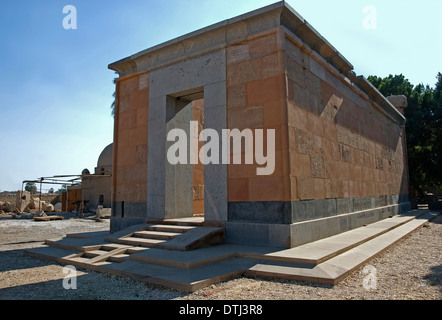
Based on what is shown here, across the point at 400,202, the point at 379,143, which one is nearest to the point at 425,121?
the point at 400,202

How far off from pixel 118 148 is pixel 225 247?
4.58 m

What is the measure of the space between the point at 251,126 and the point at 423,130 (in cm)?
2070

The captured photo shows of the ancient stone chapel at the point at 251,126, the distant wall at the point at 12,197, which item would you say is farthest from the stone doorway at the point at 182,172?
the distant wall at the point at 12,197

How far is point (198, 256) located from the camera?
509 cm

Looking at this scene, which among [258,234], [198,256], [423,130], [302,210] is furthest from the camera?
[423,130]

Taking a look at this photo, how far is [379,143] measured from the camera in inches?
484

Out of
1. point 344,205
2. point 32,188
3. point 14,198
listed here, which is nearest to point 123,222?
point 344,205

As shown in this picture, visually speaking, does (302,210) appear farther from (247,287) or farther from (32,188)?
(32,188)

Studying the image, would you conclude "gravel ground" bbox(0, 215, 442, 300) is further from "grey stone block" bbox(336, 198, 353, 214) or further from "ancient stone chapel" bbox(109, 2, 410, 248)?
"grey stone block" bbox(336, 198, 353, 214)

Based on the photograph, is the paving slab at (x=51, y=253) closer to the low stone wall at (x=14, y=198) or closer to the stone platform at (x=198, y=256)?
the stone platform at (x=198, y=256)

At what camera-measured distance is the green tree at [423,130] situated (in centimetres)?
2167

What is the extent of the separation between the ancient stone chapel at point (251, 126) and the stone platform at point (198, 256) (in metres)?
0.53

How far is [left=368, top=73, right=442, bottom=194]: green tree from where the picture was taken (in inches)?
853

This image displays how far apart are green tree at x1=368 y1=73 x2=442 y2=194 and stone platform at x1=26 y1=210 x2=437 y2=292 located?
56.5 feet
